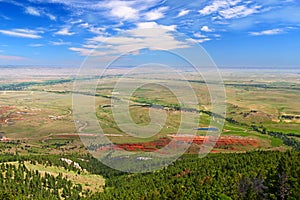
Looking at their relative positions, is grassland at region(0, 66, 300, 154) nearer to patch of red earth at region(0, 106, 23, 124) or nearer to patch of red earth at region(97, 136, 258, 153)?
patch of red earth at region(0, 106, 23, 124)

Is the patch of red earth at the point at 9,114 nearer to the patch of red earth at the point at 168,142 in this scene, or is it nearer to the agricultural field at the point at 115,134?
the agricultural field at the point at 115,134

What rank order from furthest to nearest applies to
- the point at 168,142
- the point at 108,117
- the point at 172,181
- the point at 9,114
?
the point at 9,114, the point at 108,117, the point at 168,142, the point at 172,181

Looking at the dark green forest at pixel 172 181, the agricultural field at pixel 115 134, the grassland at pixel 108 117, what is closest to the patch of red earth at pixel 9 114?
the grassland at pixel 108 117

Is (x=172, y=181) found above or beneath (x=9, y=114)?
above

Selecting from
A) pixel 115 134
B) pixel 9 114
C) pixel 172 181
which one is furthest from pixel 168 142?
pixel 9 114

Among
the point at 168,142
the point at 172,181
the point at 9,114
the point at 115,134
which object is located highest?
the point at 115,134

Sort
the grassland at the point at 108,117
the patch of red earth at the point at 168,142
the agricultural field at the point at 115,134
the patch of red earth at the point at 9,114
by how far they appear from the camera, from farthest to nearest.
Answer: the patch of red earth at the point at 9,114 → the grassland at the point at 108,117 → the patch of red earth at the point at 168,142 → the agricultural field at the point at 115,134

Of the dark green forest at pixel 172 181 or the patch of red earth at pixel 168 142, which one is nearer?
the dark green forest at pixel 172 181

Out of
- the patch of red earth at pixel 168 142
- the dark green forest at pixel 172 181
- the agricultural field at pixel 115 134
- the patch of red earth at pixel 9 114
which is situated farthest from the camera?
the patch of red earth at pixel 9 114

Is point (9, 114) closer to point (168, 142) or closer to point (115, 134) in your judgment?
point (168, 142)

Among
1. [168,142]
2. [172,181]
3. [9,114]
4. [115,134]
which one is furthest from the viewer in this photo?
[9,114]

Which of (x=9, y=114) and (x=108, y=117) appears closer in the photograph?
(x=108, y=117)
